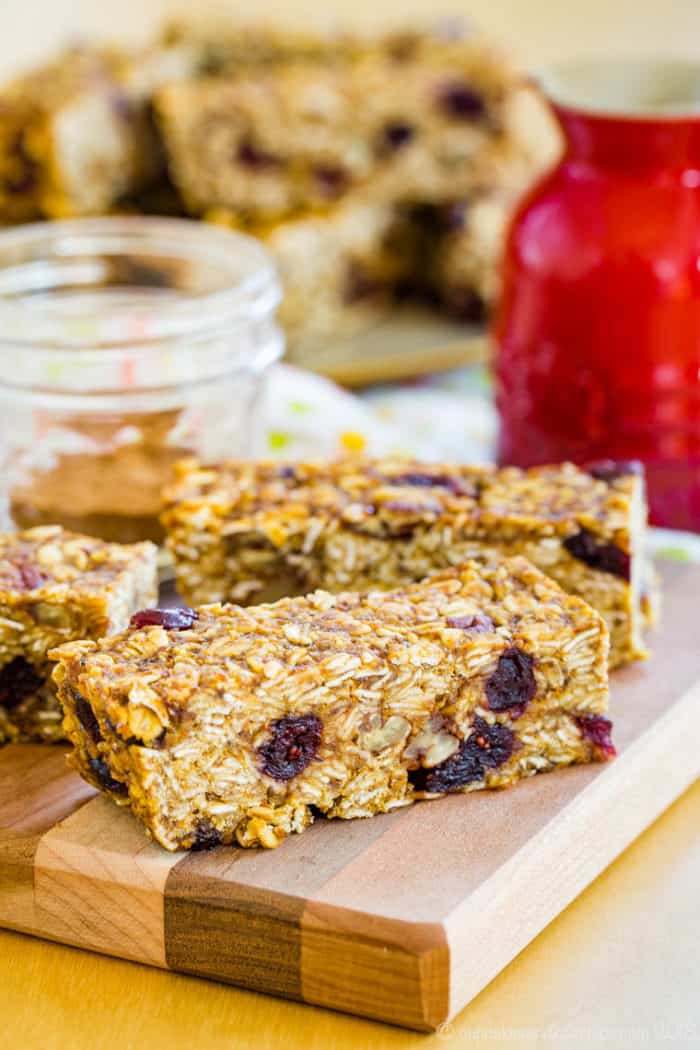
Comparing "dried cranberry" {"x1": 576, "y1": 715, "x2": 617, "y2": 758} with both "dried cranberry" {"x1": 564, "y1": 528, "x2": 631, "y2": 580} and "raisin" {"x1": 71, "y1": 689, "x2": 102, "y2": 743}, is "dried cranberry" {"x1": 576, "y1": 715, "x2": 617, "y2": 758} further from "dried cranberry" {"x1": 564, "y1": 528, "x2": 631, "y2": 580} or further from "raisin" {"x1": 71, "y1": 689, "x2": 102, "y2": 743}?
"raisin" {"x1": 71, "y1": 689, "x2": 102, "y2": 743}

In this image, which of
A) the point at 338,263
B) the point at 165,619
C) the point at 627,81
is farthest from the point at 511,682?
the point at 338,263

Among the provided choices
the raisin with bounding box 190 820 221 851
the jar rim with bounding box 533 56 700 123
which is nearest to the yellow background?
the raisin with bounding box 190 820 221 851

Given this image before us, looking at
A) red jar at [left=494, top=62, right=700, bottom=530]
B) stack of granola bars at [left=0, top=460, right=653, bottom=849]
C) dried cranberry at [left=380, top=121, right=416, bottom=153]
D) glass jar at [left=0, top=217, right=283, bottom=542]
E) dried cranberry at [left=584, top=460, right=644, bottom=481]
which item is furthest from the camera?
dried cranberry at [left=380, top=121, right=416, bottom=153]

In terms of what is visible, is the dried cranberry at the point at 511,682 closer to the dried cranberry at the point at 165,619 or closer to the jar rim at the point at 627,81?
the dried cranberry at the point at 165,619

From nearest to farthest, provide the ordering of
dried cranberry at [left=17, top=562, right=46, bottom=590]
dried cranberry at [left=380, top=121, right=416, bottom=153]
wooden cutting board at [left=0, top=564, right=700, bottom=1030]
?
wooden cutting board at [left=0, top=564, right=700, bottom=1030], dried cranberry at [left=17, top=562, right=46, bottom=590], dried cranberry at [left=380, top=121, right=416, bottom=153]

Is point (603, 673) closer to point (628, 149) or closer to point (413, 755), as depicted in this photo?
point (413, 755)

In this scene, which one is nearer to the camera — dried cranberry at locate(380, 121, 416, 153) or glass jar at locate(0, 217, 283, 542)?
glass jar at locate(0, 217, 283, 542)
